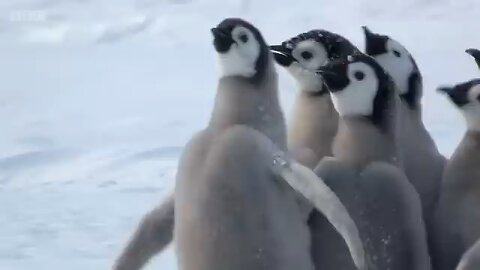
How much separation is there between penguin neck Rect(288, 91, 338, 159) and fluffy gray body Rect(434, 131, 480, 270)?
0.32m

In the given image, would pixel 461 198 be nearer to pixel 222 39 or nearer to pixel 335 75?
pixel 335 75

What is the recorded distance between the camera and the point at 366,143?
2.87m

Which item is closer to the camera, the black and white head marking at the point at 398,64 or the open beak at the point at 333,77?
the open beak at the point at 333,77

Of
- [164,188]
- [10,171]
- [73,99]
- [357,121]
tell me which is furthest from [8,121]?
[357,121]

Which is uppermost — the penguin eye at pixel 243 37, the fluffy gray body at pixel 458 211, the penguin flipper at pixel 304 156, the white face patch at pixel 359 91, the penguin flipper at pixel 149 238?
the penguin eye at pixel 243 37

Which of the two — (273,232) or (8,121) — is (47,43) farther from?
(273,232)

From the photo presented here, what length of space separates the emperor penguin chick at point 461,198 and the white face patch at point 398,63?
0.21 m

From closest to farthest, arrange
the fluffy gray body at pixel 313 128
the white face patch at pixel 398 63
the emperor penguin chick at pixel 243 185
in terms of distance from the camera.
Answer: the emperor penguin chick at pixel 243 185 → the fluffy gray body at pixel 313 128 → the white face patch at pixel 398 63

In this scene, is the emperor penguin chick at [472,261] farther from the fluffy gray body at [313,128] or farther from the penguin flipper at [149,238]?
the penguin flipper at [149,238]

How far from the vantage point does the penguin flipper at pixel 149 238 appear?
2.98 m

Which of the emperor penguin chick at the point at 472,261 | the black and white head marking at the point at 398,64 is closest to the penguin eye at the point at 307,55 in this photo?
the black and white head marking at the point at 398,64

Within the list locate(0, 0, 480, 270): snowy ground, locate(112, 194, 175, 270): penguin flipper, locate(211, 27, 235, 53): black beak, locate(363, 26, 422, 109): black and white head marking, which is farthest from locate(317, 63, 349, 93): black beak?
locate(0, 0, 480, 270): snowy ground

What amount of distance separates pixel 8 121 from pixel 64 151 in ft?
3.04

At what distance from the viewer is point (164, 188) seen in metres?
5.80
